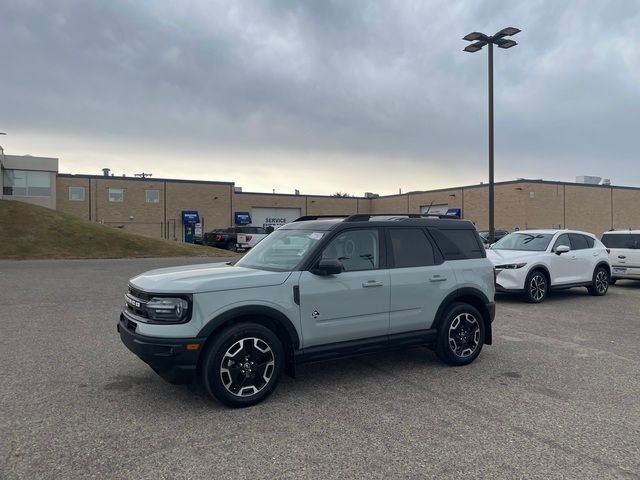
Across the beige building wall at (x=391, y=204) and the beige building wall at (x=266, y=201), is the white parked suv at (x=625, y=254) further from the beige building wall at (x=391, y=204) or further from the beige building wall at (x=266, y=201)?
the beige building wall at (x=266, y=201)

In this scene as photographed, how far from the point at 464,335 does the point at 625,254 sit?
11.1m

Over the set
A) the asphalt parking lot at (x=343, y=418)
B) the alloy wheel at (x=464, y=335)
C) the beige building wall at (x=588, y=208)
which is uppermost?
the beige building wall at (x=588, y=208)

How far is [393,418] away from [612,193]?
4996cm

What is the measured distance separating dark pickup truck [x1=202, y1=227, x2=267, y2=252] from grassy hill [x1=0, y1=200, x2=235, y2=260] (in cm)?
260

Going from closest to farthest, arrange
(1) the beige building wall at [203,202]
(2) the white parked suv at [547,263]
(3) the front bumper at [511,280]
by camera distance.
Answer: (3) the front bumper at [511,280] < (2) the white parked suv at [547,263] < (1) the beige building wall at [203,202]

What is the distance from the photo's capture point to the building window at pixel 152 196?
1785 inches

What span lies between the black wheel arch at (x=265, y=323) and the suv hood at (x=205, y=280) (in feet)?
0.78

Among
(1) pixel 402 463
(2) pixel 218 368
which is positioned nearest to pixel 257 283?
(2) pixel 218 368

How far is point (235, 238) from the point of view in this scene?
32.4 metres

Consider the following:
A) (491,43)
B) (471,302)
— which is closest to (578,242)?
(491,43)

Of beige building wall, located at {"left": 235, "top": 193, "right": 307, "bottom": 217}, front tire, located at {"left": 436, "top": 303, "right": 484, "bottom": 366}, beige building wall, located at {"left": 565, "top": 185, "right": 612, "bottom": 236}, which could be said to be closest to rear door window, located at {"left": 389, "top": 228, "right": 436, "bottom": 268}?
front tire, located at {"left": 436, "top": 303, "right": 484, "bottom": 366}

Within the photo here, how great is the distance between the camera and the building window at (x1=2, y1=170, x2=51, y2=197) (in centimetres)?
4156

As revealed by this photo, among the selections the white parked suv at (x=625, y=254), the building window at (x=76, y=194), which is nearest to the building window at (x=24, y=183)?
the building window at (x=76, y=194)

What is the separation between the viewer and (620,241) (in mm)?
15047
